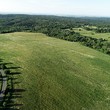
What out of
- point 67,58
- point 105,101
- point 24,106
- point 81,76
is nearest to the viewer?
point 24,106

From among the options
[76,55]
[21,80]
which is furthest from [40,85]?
[76,55]

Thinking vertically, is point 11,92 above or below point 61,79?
above

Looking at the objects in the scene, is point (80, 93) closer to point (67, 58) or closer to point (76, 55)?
point (67, 58)

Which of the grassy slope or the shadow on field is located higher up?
the shadow on field

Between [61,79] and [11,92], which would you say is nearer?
[11,92]

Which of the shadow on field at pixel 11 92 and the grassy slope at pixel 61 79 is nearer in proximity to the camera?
the shadow on field at pixel 11 92

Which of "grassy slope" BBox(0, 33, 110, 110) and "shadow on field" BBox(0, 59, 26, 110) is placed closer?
"shadow on field" BBox(0, 59, 26, 110)

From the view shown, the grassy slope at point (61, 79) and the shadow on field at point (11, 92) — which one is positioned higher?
the shadow on field at point (11, 92)

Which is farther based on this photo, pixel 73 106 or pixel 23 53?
pixel 23 53
